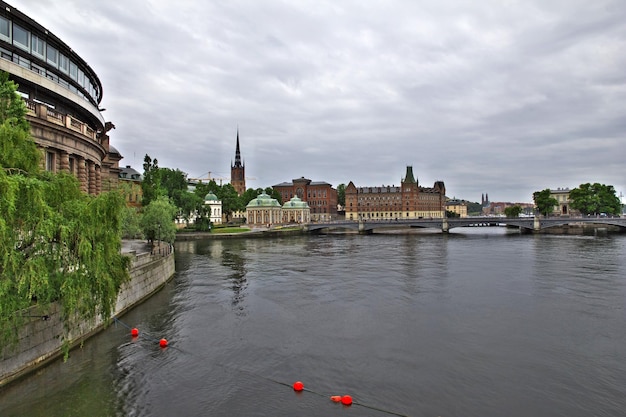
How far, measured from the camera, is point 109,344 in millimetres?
21719

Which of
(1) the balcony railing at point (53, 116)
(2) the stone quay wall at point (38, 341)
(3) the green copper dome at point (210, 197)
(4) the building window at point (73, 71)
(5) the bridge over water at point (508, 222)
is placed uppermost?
(4) the building window at point (73, 71)

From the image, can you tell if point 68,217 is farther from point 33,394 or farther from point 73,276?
point 33,394

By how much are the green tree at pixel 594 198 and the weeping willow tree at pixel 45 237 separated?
6387 inches

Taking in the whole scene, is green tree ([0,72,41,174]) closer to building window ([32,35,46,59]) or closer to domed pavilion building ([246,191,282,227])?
building window ([32,35,46,59])

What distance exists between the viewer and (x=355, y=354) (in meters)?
20.7

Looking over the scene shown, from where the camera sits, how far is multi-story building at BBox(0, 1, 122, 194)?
30.0 meters

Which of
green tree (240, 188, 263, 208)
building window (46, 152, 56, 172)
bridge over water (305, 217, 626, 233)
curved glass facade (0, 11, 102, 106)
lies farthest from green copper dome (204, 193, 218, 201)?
building window (46, 152, 56, 172)

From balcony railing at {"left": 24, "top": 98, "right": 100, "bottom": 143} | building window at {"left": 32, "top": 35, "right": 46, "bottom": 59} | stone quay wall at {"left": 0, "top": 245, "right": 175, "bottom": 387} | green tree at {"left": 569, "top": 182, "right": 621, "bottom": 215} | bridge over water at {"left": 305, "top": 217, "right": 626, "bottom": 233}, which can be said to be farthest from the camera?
green tree at {"left": 569, "top": 182, "right": 621, "bottom": 215}

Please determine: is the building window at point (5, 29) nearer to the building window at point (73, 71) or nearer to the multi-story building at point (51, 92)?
the multi-story building at point (51, 92)

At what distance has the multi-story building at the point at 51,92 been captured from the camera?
3002 centimetres

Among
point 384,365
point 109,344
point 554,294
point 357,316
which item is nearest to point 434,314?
point 357,316

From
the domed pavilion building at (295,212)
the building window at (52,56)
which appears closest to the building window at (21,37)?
the building window at (52,56)

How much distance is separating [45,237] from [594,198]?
16604cm

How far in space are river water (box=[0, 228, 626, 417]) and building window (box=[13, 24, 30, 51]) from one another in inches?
950
